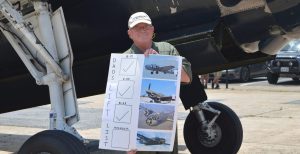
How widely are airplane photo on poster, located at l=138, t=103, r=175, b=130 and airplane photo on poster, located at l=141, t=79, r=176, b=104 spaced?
36 mm

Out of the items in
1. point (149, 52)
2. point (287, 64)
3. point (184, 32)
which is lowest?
point (149, 52)

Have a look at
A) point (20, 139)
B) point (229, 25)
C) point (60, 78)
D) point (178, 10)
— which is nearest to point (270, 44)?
point (229, 25)

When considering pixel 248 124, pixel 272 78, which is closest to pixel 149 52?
pixel 248 124

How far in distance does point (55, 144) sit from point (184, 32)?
154 centimetres

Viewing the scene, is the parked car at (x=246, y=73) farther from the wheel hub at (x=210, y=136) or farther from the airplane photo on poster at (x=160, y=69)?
the airplane photo on poster at (x=160, y=69)

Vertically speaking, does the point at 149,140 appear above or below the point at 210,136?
above

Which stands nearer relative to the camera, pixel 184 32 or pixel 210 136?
pixel 184 32

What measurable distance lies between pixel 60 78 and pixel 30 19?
0.57 meters

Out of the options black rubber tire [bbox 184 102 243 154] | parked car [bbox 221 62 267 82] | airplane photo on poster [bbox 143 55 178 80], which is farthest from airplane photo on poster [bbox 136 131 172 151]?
parked car [bbox 221 62 267 82]

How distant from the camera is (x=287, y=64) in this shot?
20.7 meters

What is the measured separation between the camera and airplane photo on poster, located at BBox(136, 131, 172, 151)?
11.2 ft

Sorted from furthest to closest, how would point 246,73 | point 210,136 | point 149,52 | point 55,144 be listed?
point 246,73 < point 210,136 < point 55,144 < point 149,52

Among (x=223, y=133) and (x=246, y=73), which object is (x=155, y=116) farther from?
(x=246, y=73)

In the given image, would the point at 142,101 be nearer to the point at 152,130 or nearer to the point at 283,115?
the point at 152,130
